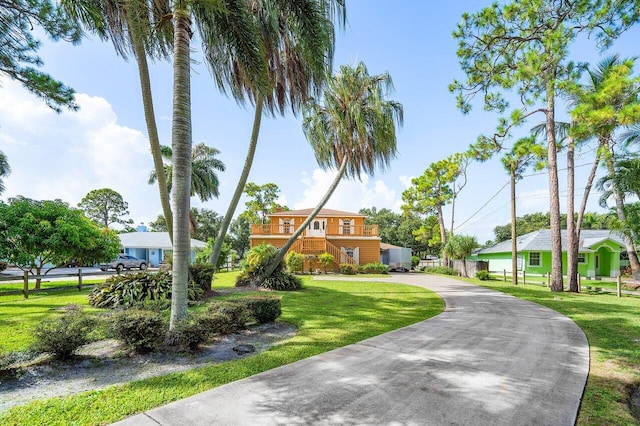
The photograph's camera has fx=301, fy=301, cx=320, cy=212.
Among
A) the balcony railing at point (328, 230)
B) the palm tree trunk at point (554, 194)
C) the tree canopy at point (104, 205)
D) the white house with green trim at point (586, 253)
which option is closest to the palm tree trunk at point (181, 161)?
the palm tree trunk at point (554, 194)

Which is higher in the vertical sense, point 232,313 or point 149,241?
point 149,241

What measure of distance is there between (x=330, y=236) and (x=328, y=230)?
29.4 inches

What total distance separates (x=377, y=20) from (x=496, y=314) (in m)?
8.84

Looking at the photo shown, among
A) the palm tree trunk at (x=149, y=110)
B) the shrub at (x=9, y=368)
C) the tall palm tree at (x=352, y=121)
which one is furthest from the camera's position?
the tall palm tree at (x=352, y=121)

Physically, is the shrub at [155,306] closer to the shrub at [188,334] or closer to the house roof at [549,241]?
the shrub at [188,334]

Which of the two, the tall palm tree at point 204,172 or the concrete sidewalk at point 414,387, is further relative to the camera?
the tall palm tree at point 204,172

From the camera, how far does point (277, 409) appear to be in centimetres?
296

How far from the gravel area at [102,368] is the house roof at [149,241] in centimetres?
2561

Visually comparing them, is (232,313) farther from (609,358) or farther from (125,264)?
(125,264)

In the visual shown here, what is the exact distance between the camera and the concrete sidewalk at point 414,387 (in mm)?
2855

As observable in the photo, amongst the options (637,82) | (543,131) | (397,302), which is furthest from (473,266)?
(637,82)

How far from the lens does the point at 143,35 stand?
22.7 feet

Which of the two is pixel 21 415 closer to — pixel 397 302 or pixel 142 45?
pixel 142 45

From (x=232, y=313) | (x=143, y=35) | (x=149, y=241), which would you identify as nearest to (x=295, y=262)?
(x=232, y=313)
